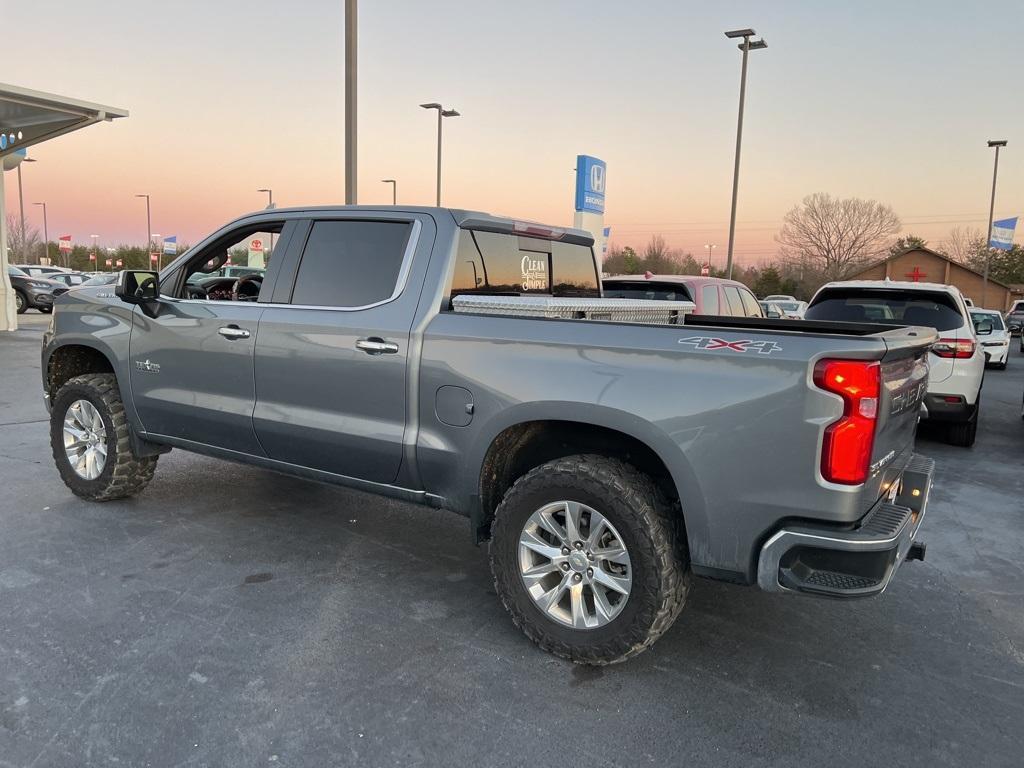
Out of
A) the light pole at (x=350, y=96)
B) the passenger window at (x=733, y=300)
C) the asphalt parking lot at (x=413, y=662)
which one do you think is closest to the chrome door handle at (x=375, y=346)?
the asphalt parking lot at (x=413, y=662)

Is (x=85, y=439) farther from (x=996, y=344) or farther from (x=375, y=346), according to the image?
(x=996, y=344)

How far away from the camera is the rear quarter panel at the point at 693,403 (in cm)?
265

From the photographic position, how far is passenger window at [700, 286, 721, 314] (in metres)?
8.09

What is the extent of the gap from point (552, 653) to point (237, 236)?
309 cm

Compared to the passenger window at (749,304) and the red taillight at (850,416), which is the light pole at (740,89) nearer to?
the passenger window at (749,304)

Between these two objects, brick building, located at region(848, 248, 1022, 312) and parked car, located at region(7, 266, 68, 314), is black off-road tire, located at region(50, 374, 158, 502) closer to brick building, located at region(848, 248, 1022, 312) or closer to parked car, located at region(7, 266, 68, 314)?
parked car, located at region(7, 266, 68, 314)

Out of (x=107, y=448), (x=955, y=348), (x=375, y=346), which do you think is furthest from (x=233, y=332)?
(x=955, y=348)

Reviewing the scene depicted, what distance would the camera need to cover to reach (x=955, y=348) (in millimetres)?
7371

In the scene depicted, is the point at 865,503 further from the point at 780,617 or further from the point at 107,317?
the point at 107,317

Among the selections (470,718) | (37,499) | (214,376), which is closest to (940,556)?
(470,718)

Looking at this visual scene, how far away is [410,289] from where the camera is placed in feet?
12.1

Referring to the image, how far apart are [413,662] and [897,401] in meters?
2.24

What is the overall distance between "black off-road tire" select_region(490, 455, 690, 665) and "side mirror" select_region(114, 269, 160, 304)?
2.75 metres

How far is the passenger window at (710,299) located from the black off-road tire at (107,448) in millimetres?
5576
